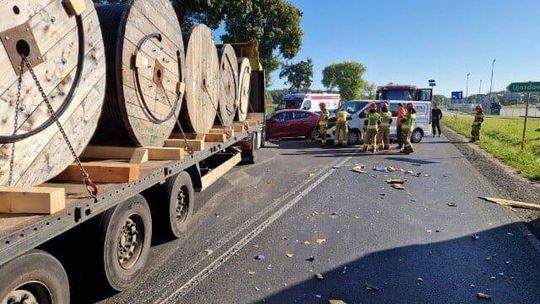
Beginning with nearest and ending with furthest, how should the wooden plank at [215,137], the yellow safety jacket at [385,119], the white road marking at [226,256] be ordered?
1. the white road marking at [226,256]
2. the wooden plank at [215,137]
3. the yellow safety jacket at [385,119]

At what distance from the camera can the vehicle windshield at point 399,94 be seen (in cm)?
2331

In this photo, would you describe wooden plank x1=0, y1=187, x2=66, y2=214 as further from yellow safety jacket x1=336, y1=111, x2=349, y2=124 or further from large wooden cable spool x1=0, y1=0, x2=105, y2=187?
yellow safety jacket x1=336, y1=111, x2=349, y2=124

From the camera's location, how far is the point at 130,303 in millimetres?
3771

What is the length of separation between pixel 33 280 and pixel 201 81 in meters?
4.72

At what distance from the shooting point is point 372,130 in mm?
14953

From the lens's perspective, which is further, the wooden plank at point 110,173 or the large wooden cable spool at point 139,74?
the large wooden cable spool at point 139,74

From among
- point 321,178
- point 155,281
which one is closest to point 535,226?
point 321,178

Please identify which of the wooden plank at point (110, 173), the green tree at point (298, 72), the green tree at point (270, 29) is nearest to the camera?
the wooden plank at point (110, 173)

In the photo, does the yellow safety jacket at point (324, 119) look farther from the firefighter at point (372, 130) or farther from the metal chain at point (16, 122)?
the metal chain at point (16, 122)

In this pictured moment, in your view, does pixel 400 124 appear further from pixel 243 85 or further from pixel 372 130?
pixel 243 85

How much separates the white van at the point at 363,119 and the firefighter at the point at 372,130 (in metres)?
1.23

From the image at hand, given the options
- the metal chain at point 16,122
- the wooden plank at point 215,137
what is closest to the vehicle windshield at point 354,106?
the wooden plank at point 215,137

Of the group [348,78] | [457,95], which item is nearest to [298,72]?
[348,78]

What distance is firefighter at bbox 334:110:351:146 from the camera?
1587 cm
